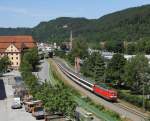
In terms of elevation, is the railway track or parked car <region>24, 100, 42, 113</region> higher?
parked car <region>24, 100, 42, 113</region>

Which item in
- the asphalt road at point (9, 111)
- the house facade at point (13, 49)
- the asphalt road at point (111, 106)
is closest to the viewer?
the asphalt road at point (9, 111)

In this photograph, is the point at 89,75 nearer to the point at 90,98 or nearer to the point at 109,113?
the point at 90,98

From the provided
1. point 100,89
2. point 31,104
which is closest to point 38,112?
point 31,104

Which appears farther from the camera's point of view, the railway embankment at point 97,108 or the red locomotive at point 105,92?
the red locomotive at point 105,92

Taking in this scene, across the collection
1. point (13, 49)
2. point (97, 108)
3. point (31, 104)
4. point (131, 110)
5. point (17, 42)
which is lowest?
point (131, 110)

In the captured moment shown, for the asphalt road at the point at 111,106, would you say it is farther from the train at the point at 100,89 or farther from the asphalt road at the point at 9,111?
the asphalt road at the point at 9,111

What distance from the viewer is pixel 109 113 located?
59.3m

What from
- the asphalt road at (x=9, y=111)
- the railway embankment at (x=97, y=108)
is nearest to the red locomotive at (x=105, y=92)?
the railway embankment at (x=97, y=108)

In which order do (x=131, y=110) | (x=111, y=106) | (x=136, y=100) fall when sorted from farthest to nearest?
(x=111, y=106)
(x=136, y=100)
(x=131, y=110)

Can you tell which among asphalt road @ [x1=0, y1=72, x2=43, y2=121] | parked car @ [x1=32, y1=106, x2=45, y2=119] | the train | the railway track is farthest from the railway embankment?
asphalt road @ [x1=0, y1=72, x2=43, y2=121]

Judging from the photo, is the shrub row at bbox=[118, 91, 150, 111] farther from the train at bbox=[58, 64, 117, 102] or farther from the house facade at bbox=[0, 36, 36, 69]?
the house facade at bbox=[0, 36, 36, 69]

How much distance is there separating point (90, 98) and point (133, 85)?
9572 millimetres

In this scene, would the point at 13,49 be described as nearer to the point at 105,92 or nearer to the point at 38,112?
the point at 105,92

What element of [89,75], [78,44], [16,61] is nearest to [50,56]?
[78,44]
